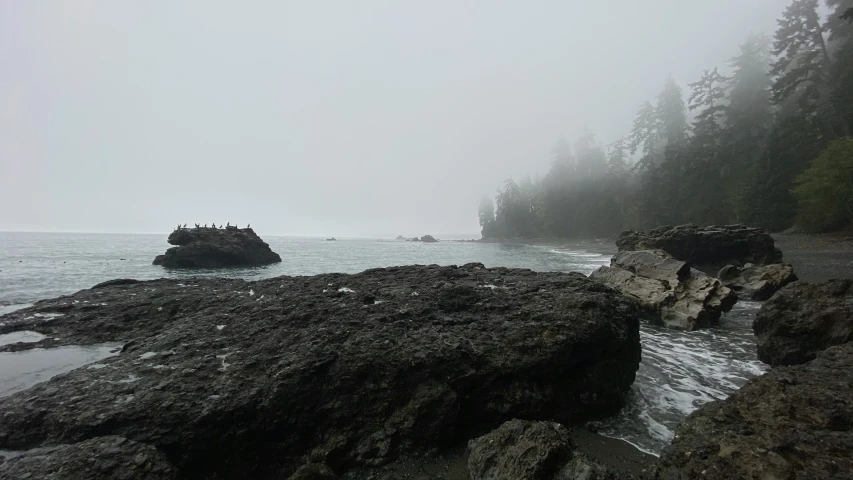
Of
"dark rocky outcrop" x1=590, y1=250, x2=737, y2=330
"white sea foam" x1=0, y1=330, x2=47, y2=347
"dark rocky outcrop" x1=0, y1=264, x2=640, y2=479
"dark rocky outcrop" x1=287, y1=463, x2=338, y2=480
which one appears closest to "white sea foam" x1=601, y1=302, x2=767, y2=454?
"dark rocky outcrop" x1=0, y1=264, x2=640, y2=479

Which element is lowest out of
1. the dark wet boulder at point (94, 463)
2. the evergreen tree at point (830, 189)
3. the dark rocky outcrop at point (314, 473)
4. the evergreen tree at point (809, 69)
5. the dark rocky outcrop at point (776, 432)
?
the dark rocky outcrop at point (314, 473)

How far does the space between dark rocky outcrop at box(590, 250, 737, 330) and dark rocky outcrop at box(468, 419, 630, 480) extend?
1024 centimetres

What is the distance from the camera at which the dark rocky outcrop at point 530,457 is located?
124 inches

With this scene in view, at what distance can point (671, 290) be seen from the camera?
12617mm

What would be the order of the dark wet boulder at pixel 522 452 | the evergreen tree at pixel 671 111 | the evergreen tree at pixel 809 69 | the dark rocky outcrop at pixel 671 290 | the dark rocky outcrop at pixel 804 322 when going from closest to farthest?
1. the dark wet boulder at pixel 522 452
2. the dark rocky outcrop at pixel 804 322
3. the dark rocky outcrop at pixel 671 290
4. the evergreen tree at pixel 809 69
5. the evergreen tree at pixel 671 111

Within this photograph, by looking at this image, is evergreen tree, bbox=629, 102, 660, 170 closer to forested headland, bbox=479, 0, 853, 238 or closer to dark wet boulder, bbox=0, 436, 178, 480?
forested headland, bbox=479, 0, 853, 238

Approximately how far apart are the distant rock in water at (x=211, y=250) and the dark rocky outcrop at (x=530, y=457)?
42028mm

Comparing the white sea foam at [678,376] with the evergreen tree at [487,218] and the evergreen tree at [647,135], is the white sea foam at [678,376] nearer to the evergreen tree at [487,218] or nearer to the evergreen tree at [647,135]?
the evergreen tree at [647,135]

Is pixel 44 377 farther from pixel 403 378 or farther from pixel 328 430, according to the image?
pixel 403 378

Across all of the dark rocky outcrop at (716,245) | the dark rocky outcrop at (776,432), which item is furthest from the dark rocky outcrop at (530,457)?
the dark rocky outcrop at (716,245)

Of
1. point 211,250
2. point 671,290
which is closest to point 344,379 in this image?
point 671,290

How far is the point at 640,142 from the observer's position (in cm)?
7412

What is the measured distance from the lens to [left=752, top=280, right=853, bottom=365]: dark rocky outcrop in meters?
6.80

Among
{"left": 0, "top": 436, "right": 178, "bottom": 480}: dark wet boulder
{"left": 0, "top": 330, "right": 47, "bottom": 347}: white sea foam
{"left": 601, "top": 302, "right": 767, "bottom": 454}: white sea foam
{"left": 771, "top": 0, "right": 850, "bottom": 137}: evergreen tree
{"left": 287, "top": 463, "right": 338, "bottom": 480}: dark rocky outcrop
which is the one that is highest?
{"left": 771, "top": 0, "right": 850, "bottom": 137}: evergreen tree
